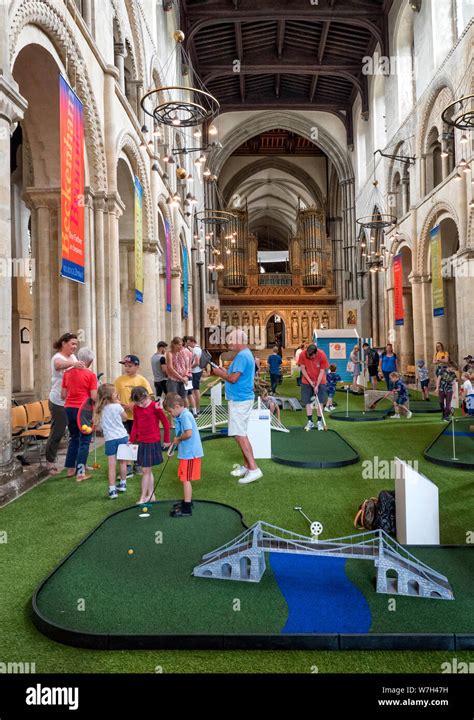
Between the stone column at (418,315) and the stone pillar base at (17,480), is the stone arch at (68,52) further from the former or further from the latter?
the stone column at (418,315)

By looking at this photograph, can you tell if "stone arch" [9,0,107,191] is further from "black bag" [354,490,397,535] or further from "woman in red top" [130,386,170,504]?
"black bag" [354,490,397,535]

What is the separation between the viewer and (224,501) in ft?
14.8

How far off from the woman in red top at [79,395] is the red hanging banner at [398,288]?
53.0 ft

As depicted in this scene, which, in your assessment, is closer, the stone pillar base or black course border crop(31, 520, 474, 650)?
black course border crop(31, 520, 474, 650)

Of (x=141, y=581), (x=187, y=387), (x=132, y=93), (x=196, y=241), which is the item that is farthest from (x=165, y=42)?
(x=141, y=581)

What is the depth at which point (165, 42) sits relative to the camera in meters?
16.8

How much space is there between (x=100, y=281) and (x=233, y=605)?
712cm

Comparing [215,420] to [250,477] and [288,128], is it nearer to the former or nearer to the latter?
[250,477]

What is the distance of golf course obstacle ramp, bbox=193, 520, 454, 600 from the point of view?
262 cm

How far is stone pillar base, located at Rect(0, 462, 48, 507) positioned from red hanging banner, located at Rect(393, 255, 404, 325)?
1674 cm

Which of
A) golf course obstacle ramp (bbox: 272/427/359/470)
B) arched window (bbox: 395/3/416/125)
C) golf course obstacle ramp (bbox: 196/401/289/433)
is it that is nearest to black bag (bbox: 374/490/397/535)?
golf course obstacle ramp (bbox: 272/427/359/470)

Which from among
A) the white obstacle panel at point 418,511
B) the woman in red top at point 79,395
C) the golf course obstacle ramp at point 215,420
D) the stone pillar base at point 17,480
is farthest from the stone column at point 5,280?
the golf course obstacle ramp at point 215,420

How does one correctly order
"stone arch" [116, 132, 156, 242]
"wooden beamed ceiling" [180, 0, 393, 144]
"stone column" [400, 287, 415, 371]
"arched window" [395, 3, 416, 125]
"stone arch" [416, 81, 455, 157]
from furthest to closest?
"stone column" [400, 287, 415, 371] → "wooden beamed ceiling" [180, 0, 393, 144] → "arched window" [395, 3, 416, 125] → "stone arch" [416, 81, 455, 157] → "stone arch" [116, 132, 156, 242]

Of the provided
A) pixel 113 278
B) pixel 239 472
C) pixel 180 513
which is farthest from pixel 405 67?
pixel 180 513
